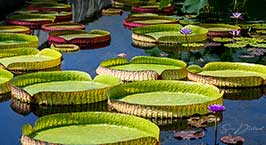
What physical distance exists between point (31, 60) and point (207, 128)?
162 centimetres

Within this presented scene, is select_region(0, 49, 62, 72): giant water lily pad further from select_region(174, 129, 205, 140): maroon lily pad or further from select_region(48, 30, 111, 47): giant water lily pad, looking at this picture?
select_region(174, 129, 205, 140): maroon lily pad

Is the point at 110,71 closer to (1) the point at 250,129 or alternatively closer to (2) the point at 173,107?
(2) the point at 173,107

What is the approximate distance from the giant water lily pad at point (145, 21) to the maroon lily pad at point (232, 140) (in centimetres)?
325

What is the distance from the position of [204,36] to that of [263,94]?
174 cm

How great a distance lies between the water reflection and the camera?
2436mm

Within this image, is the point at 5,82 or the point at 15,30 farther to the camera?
the point at 15,30

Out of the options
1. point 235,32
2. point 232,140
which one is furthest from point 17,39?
point 232,140

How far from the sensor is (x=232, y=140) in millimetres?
2014

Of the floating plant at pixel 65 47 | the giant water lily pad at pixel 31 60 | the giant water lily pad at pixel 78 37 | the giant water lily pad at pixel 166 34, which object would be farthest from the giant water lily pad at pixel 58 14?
the giant water lily pad at pixel 31 60

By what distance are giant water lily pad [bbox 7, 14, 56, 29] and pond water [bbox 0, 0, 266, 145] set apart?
132 centimetres

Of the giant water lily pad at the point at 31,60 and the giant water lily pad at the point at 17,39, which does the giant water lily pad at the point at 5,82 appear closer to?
the giant water lily pad at the point at 31,60

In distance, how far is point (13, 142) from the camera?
2062 mm

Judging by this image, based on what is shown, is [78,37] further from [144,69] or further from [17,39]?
[144,69]

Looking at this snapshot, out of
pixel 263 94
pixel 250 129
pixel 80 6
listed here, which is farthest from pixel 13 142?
pixel 80 6
